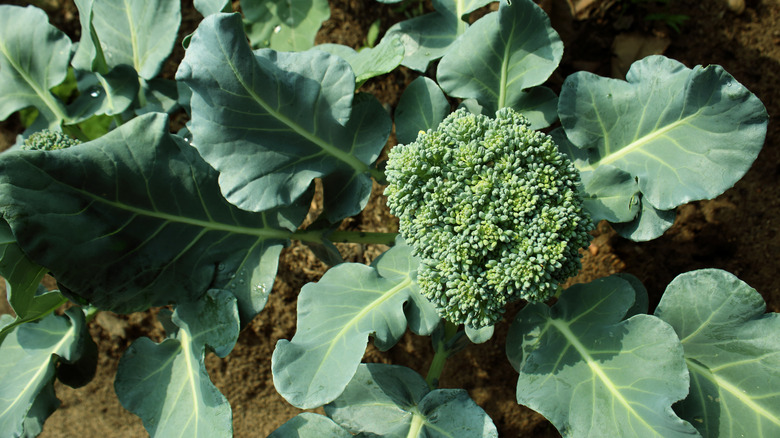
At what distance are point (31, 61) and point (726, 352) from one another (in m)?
2.72

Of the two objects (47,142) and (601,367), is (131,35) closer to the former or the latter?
(47,142)

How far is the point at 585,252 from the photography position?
2.32 meters

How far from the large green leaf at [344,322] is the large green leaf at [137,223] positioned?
243 mm

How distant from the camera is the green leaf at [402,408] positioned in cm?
167

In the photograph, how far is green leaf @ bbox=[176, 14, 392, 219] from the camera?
1.46 metres

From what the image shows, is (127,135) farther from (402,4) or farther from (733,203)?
(733,203)

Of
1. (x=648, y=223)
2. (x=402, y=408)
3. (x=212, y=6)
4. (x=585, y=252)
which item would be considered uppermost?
(x=212, y=6)

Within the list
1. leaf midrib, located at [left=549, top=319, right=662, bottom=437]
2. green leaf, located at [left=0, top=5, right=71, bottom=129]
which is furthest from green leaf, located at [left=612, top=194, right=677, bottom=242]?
green leaf, located at [left=0, top=5, right=71, bottom=129]

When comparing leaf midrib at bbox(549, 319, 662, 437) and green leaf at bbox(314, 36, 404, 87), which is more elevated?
green leaf at bbox(314, 36, 404, 87)

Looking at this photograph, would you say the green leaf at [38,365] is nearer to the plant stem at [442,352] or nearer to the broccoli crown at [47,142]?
the broccoli crown at [47,142]

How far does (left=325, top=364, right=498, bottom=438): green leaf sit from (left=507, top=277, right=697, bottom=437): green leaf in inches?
8.4

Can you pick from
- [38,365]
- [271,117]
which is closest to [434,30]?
[271,117]

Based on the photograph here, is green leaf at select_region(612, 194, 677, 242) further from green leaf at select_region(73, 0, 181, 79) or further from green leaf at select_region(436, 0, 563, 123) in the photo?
green leaf at select_region(73, 0, 181, 79)

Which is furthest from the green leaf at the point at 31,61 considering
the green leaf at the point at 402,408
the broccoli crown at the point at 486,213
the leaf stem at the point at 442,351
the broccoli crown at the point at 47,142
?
the leaf stem at the point at 442,351
